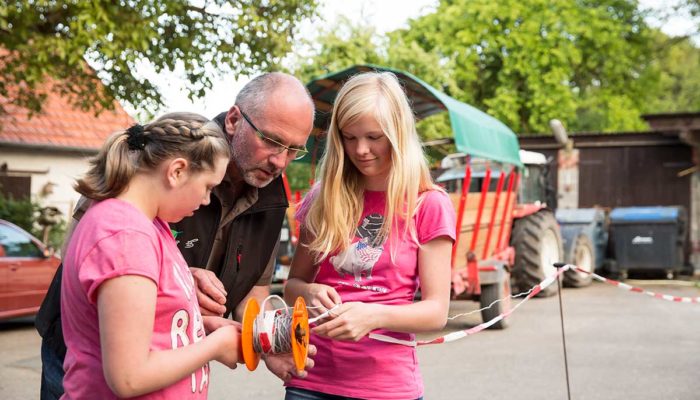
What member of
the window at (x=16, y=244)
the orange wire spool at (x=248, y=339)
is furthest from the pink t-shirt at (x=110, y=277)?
the window at (x=16, y=244)

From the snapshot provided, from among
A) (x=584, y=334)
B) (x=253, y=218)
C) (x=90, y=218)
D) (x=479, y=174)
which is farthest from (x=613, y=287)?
(x=90, y=218)

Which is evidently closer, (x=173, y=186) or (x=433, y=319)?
(x=173, y=186)

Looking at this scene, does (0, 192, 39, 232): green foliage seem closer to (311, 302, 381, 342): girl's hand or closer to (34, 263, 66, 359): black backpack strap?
(34, 263, 66, 359): black backpack strap

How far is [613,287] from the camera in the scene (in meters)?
17.3

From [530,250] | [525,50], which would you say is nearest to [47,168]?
[530,250]

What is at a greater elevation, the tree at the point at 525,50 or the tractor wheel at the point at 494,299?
the tree at the point at 525,50

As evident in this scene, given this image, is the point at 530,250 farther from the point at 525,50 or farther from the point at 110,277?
the point at 525,50

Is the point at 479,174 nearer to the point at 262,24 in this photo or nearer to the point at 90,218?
the point at 262,24

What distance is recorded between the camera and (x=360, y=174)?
2.86 meters

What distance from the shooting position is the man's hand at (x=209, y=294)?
2.53m

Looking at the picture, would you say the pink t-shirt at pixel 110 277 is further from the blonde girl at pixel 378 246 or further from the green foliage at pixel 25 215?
the green foliage at pixel 25 215

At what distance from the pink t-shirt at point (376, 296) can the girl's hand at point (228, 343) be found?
547mm

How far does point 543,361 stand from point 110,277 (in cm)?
737

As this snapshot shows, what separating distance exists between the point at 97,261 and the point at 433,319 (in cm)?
113
